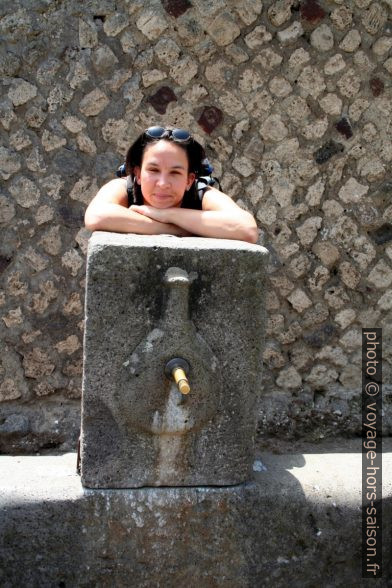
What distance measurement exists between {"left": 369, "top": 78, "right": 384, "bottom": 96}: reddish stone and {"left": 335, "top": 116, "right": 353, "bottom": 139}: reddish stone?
0.20 m

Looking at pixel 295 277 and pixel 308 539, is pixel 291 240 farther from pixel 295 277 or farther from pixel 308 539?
pixel 308 539

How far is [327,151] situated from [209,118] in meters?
0.65

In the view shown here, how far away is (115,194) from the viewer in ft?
7.43

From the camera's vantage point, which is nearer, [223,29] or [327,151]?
[223,29]

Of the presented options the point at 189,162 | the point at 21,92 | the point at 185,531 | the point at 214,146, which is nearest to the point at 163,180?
the point at 189,162

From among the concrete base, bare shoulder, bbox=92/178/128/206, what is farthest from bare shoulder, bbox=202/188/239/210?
the concrete base

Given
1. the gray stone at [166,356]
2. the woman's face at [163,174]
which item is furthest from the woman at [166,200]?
the gray stone at [166,356]

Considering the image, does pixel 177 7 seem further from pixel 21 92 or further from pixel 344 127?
pixel 344 127

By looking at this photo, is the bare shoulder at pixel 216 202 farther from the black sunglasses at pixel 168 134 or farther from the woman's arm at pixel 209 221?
the black sunglasses at pixel 168 134

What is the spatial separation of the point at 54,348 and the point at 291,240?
1.37 metres

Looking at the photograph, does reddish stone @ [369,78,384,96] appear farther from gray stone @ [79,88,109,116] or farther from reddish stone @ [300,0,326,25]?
gray stone @ [79,88,109,116]

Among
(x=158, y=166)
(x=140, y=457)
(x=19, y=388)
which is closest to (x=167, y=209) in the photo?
(x=158, y=166)

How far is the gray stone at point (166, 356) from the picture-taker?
1.94m

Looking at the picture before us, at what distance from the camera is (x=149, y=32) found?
132 inches
